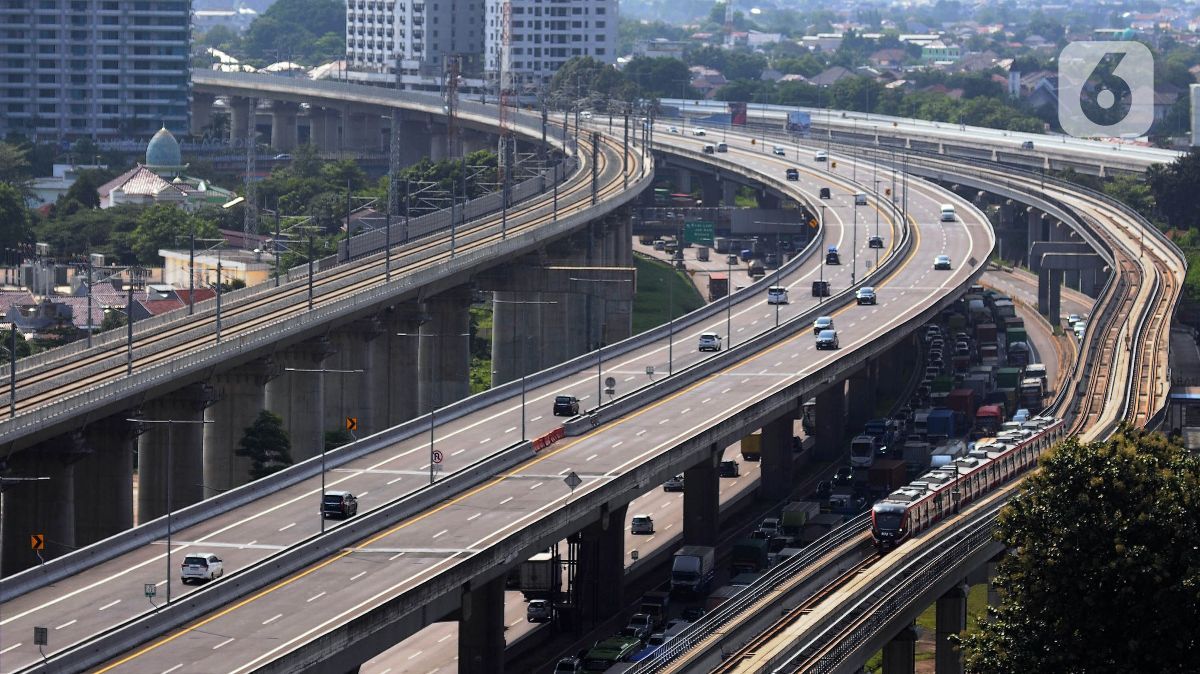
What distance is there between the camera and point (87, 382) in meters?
110

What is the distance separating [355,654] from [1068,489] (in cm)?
2316

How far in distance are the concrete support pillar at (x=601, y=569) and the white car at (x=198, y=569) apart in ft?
73.3

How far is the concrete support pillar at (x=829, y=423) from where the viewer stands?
454 ft

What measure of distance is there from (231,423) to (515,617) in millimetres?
24444

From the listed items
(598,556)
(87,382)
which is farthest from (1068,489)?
(87,382)

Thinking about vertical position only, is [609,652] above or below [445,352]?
below

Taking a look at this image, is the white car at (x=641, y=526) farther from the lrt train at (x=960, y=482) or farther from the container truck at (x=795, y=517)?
the lrt train at (x=960, y=482)

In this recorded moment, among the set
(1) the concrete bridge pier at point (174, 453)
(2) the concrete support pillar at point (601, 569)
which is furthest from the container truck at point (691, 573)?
(1) the concrete bridge pier at point (174, 453)

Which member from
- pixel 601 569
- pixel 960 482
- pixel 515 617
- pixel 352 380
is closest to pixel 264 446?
pixel 352 380

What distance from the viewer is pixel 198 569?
80.9 metres

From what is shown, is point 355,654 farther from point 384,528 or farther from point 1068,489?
point 1068,489

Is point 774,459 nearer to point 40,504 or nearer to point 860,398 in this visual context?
point 860,398

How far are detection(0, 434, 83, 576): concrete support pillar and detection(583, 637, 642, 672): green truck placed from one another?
81.3 ft

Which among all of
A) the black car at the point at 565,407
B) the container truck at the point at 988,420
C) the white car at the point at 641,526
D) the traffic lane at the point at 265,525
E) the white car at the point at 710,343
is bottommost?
the white car at the point at 641,526
